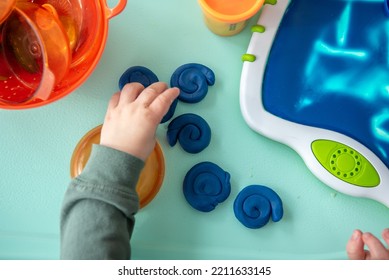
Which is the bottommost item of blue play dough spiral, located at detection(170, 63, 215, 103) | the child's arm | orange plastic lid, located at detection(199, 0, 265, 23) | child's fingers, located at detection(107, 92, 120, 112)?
the child's arm

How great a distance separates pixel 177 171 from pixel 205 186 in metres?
0.05

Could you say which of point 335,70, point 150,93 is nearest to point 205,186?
point 150,93

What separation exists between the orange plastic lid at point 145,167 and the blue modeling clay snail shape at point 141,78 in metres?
0.05

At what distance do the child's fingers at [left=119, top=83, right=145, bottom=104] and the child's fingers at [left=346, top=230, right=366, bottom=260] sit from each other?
0.35 meters

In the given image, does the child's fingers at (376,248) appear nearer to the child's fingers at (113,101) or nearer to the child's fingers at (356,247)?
the child's fingers at (356,247)

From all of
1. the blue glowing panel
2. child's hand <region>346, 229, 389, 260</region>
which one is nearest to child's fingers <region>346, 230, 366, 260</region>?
child's hand <region>346, 229, 389, 260</region>

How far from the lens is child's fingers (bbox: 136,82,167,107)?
0.56 metres

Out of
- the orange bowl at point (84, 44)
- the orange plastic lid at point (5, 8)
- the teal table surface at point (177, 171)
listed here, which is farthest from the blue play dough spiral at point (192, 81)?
the orange plastic lid at point (5, 8)

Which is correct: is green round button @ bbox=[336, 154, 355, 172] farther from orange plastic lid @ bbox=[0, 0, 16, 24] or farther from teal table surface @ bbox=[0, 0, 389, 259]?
orange plastic lid @ bbox=[0, 0, 16, 24]

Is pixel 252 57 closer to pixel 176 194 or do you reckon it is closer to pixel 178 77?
pixel 178 77

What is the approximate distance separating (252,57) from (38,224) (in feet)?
1.28

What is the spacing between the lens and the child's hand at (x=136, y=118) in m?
0.54

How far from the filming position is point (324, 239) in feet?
2.02
